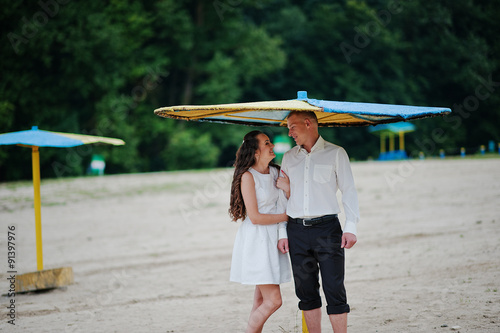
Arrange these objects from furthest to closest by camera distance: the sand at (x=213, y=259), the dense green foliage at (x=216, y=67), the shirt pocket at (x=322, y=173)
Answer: the dense green foliage at (x=216, y=67) → the sand at (x=213, y=259) → the shirt pocket at (x=322, y=173)

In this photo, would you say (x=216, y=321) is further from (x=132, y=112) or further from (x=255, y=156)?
(x=132, y=112)

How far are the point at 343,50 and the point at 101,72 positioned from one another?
21.0m

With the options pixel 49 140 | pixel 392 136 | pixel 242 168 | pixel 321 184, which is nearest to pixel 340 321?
pixel 321 184

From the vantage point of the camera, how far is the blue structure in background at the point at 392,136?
118ft

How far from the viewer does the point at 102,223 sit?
1462 centimetres

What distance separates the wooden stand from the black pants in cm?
498

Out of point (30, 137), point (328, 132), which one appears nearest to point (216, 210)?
point (30, 137)

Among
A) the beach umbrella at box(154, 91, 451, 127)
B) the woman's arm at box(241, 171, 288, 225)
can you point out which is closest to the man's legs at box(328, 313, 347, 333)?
the woman's arm at box(241, 171, 288, 225)

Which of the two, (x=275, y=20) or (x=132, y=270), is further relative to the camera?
(x=275, y=20)

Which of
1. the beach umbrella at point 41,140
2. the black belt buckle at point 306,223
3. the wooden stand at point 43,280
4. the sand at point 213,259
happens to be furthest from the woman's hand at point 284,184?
the wooden stand at point 43,280

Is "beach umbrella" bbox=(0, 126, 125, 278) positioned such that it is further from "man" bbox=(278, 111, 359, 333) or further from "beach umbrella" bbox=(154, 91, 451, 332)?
"man" bbox=(278, 111, 359, 333)

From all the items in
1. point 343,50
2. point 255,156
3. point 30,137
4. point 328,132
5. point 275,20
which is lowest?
point 255,156

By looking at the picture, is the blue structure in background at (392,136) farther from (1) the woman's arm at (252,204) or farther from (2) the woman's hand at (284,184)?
(1) the woman's arm at (252,204)

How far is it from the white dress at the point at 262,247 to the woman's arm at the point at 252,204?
7cm
